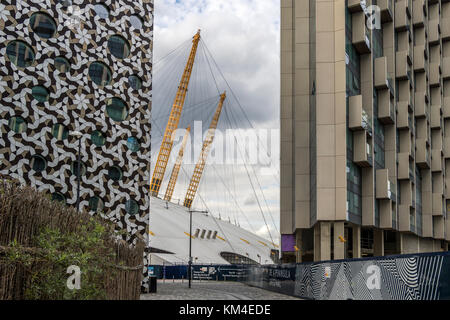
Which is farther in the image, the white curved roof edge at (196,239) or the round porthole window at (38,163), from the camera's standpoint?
the white curved roof edge at (196,239)

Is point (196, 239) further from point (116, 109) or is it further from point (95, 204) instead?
point (95, 204)

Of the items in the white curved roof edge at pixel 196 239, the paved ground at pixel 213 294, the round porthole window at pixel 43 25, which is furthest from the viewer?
the white curved roof edge at pixel 196 239

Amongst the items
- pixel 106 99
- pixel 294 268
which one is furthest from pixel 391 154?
pixel 106 99

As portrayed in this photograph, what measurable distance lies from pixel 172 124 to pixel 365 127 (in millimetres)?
83465

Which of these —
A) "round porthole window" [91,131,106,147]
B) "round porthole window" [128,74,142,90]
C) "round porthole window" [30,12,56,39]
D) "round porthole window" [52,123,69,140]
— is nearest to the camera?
"round porthole window" [30,12,56,39]

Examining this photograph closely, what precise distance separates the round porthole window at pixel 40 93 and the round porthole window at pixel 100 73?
3.83 m

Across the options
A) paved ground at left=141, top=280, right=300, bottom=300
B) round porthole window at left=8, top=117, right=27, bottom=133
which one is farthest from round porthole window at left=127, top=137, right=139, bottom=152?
paved ground at left=141, top=280, right=300, bottom=300

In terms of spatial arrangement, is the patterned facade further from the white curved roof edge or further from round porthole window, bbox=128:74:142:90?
the white curved roof edge

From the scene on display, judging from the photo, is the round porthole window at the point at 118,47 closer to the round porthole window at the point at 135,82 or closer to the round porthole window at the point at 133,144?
the round porthole window at the point at 135,82

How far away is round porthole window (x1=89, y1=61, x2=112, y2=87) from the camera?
1454 inches

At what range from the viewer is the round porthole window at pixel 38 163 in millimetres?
32656

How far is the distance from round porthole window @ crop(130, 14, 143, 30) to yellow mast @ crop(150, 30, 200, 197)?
276 feet

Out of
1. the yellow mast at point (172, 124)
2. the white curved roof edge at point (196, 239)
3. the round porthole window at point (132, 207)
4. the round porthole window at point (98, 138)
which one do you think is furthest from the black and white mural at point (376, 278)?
the yellow mast at point (172, 124)
